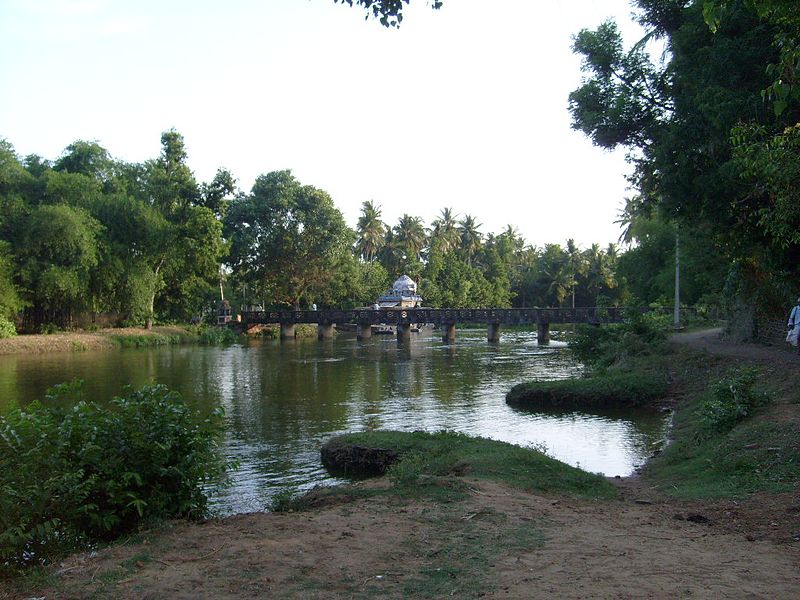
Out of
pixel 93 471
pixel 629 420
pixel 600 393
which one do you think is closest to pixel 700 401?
pixel 629 420

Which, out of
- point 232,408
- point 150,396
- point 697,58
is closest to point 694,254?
point 697,58

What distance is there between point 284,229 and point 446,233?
111 feet

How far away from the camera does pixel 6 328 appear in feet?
146

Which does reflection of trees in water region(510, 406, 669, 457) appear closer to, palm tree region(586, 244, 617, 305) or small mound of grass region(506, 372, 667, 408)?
small mound of grass region(506, 372, 667, 408)

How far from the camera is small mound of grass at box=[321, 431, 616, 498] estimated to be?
1008 centimetres

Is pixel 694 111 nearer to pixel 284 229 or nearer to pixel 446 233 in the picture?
pixel 284 229

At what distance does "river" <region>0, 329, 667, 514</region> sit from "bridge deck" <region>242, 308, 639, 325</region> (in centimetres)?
704

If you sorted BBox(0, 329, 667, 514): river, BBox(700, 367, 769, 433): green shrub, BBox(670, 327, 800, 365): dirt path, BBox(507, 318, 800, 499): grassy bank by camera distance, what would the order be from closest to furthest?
BBox(507, 318, 800, 499): grassy bank < BBox(700, 367, 769, 433): green shrub < BBox(0, 329, 667, 514): river < BBox(670, 327, 800, 365): dirt path

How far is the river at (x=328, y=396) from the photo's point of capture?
15.1 metres

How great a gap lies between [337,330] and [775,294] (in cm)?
5815

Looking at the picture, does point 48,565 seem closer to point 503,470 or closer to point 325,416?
point 503,470

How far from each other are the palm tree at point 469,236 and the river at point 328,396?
53.0m

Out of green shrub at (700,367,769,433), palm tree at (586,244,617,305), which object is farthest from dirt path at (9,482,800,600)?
palm tree at (586,244,617,305)

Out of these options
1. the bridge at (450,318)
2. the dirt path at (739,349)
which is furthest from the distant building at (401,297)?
the dirt path at (739,349)
